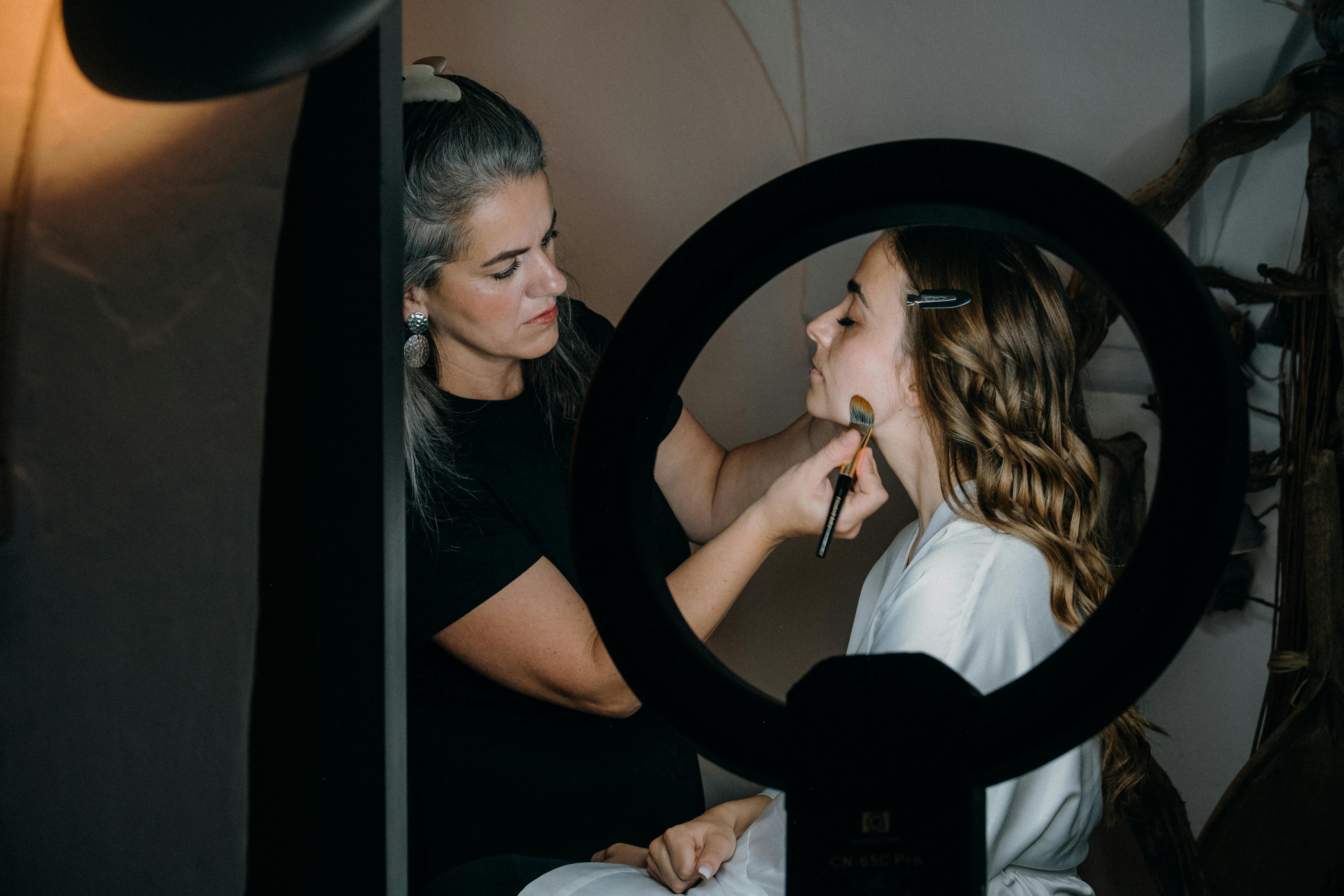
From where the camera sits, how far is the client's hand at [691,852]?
0.85 meters

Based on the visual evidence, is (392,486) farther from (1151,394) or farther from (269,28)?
(1151,394)

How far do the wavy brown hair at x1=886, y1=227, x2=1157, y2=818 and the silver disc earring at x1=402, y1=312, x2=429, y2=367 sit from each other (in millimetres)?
560

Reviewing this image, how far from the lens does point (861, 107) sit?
104 cm

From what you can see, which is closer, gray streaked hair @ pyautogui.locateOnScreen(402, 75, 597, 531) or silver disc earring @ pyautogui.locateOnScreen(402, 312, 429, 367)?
gray streaked hair @ pyautogui.locateOnScreen(402, 75, 597, 531)

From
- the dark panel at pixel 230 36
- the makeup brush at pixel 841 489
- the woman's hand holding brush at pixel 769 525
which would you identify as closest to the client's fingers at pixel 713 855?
the woman's hand holding brush at pixel 769 525

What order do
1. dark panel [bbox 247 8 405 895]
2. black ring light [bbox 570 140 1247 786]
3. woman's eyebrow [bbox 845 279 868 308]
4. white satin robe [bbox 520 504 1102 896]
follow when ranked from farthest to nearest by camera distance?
woman's eyebrow [bbox 845 279 868 308] < white satin robe [bbox 520 504 1102 896] < dark panel [bbox 247 8 405 895] < black ring light [bbox 570 140 1247 786]

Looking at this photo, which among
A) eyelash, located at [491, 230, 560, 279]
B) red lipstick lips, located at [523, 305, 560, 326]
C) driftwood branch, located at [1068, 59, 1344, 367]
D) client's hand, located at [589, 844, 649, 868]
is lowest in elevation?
client's hand, located at [589, 844, 649, 868]

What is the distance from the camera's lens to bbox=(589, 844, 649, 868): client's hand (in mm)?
922

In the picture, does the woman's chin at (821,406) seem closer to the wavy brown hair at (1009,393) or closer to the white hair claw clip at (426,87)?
the wavy brown hair at (1009,393)

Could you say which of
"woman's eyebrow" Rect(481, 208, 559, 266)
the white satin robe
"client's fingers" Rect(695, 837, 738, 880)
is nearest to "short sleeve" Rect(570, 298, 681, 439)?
"woman's eyebrow" Rect(481, 208, 559, 266)

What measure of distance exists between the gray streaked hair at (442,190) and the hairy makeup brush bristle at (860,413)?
0.31 metres

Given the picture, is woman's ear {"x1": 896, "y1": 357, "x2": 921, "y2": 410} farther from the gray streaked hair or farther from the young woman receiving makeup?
the gray streaked hair

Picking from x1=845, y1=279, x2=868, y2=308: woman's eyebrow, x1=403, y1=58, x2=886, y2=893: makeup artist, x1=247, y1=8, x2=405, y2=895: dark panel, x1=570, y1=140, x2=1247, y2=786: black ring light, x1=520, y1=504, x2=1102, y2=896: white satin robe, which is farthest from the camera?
x1=845, y1=279, x2=868, y2=308: woman's eyebrow

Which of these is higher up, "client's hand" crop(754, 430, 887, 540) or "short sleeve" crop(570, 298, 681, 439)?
"short sleeve" crop(570, 298, 681, 439)
